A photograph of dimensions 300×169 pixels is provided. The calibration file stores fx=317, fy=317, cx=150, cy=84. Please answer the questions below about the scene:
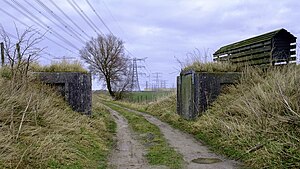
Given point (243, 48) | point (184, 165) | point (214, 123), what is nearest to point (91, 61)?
point (243, 48)

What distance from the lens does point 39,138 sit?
6004mm

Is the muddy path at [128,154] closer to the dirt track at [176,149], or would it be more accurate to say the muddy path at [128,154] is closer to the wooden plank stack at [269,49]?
the dirt track at [176,149]

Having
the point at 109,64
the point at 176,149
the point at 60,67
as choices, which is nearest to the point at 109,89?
the point at 109,64

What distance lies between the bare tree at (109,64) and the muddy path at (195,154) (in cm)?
3070

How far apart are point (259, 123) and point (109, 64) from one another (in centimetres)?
3386

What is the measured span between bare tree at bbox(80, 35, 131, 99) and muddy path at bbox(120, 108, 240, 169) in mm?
30699

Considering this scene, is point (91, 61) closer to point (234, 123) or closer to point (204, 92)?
point (204, 92)

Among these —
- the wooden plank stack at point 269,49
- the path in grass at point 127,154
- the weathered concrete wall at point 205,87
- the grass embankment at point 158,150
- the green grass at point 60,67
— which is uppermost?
the wooden plank stack at point 269,49

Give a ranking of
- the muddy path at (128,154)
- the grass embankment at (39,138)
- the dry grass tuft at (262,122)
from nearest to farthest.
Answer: the grass embankment at (39,138) → the dry grass tuft at (262,122) → the muddy path at (128,154)

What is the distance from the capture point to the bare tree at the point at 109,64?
39.9 meters

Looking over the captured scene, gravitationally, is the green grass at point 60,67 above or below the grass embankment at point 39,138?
above

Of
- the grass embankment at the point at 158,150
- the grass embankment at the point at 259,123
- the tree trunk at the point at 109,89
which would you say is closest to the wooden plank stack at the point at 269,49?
the grass embankment at the point at 259,123

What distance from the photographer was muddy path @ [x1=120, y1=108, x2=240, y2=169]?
6.07 m

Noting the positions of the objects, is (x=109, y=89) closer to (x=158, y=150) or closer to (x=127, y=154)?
(x=158, y=150)
